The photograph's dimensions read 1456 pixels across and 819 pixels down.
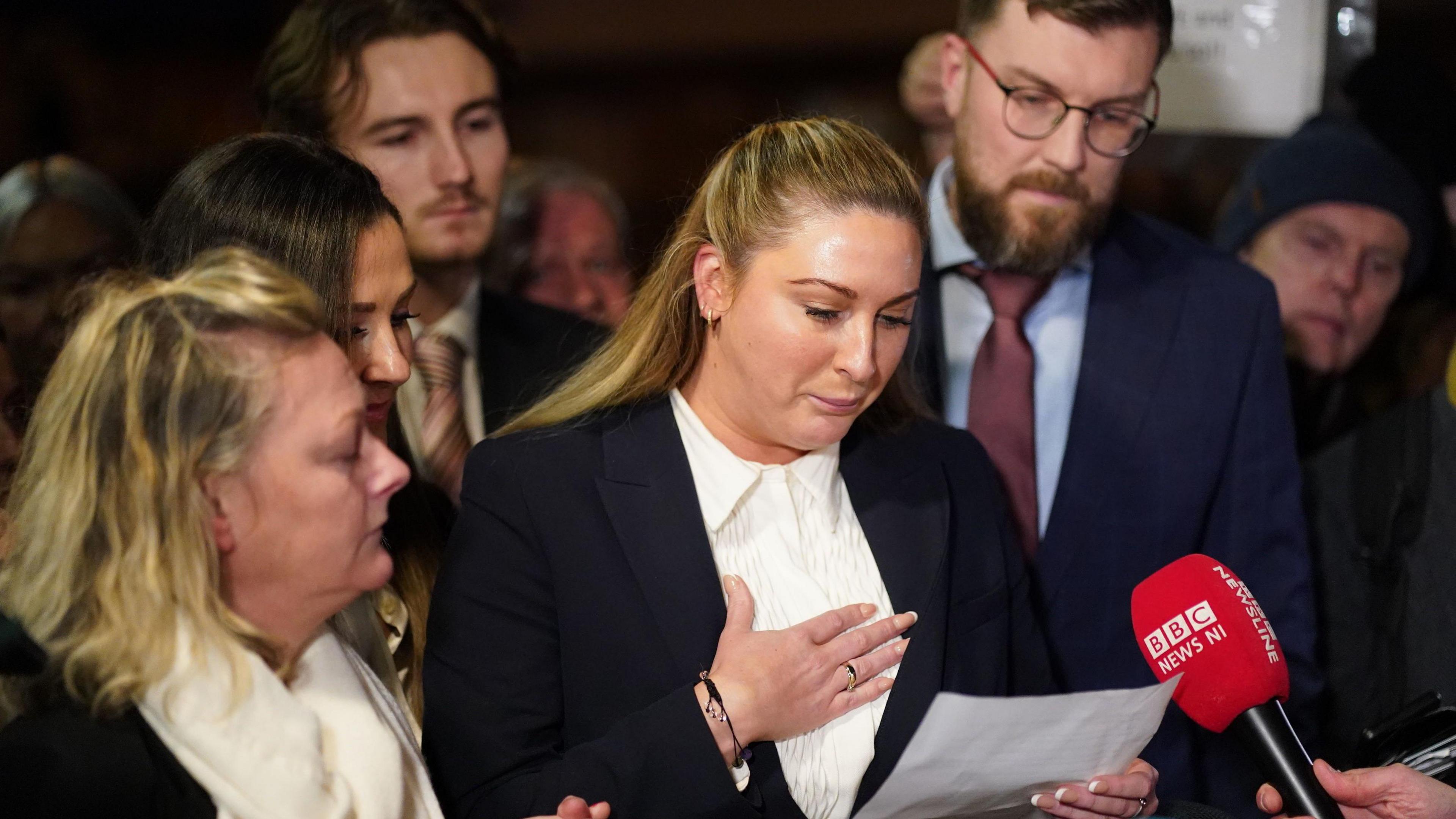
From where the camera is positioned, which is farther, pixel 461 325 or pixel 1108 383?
pixel 461 325

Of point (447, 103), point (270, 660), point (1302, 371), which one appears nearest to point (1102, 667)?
point (1302, 371)

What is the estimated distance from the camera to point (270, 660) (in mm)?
1641

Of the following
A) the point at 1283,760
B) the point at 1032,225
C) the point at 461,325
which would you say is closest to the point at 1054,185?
the point at 1032,225

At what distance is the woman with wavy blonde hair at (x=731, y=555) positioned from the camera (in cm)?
179

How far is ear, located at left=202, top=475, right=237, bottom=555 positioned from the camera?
1.54m

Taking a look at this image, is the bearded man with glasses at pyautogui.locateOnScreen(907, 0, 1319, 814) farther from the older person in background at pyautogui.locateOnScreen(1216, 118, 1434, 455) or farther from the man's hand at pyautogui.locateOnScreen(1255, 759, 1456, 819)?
the older person in background at pyautogui.locateOnScreen(1216, 118, 1434, 455)

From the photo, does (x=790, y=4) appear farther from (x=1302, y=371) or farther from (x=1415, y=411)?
(x=1415, y=411)

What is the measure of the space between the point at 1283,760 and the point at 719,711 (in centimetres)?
73

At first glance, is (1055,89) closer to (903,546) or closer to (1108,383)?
(1108,383)

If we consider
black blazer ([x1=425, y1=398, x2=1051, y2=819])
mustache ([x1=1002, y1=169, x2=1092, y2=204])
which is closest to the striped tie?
black blazer ([x1=425, y1=398, x2=1051, y2=819])

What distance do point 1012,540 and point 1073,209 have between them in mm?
639

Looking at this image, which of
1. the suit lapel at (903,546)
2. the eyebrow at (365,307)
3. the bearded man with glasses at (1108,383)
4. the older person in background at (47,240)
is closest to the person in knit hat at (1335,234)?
the bearded man with glasses at (1108,383)

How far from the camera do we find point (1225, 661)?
177 centimetres

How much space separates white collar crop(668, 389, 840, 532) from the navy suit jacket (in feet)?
1.36
